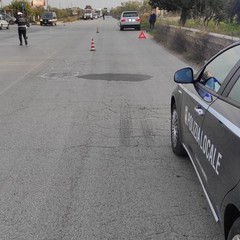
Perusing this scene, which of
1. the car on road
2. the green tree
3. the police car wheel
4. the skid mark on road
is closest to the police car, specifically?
the police car wheel

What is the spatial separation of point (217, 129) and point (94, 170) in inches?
86.3

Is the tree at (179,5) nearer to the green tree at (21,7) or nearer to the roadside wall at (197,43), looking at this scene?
the roadside wall at (197,43)

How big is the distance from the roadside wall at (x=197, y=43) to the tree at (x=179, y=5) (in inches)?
398

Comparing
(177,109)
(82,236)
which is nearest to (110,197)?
(82,236)

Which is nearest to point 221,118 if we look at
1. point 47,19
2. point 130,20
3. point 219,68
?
point 219,68

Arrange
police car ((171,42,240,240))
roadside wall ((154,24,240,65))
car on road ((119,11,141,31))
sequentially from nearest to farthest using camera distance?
police car ((171,42,240,240)) < roadside wall ((154,24,240,65)) < car on road ((119,11,141,31))

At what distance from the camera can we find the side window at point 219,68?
3.37 meters

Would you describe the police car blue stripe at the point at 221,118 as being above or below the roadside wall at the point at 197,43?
above

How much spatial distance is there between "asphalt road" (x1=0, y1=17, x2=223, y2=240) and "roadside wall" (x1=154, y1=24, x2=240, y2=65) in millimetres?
4346

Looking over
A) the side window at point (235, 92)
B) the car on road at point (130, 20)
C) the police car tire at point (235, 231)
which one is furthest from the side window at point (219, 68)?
the car on road at point (130, 20)

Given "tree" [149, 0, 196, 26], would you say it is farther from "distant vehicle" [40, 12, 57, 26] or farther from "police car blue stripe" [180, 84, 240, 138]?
"distant vehicle" [40, 12, 57, 26]

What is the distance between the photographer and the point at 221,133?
277cm

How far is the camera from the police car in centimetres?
248

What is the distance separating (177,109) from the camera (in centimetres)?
488
